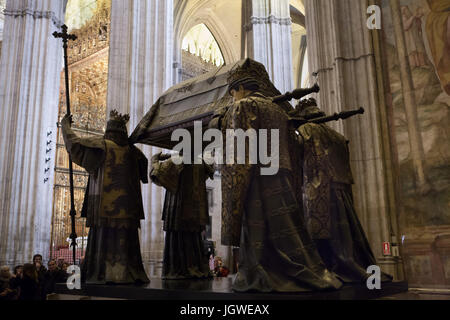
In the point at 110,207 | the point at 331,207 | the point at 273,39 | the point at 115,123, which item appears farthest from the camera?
the point at 273,39

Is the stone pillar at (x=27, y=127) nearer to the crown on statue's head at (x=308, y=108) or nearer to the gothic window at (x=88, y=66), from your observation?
the gothic window at (x=88, y=66)

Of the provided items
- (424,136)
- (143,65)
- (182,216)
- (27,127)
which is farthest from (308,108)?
(27,127)

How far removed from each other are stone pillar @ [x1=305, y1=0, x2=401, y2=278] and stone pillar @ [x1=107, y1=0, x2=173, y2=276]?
184 inches

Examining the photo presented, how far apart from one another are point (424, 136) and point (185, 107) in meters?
4.10

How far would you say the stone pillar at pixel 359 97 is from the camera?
6.67 meters

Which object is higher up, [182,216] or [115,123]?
[115,123]

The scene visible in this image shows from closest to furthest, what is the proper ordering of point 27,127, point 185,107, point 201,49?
1. point 185,107
2. point 27,127
3. point 201,49

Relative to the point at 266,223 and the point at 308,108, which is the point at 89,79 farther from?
the point at 266,223

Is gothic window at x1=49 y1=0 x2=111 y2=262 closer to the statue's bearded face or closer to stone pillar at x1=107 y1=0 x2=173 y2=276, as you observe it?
stone pillar at x1=107 y1=0 x2=173 y2=276

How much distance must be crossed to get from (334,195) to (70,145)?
2.66 metres

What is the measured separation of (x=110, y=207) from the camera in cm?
416

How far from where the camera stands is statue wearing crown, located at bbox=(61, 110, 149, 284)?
408 cm
